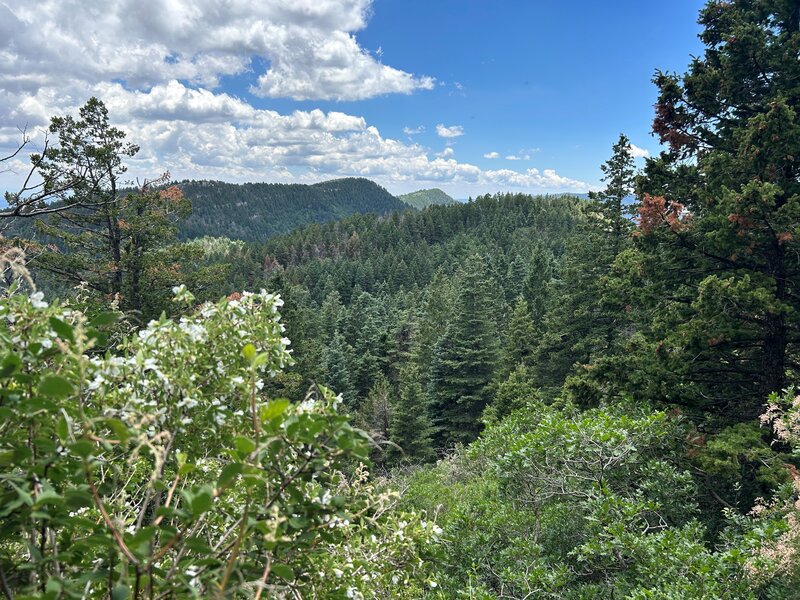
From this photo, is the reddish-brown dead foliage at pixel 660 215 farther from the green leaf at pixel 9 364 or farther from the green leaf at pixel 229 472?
the green leaf at pixel 9 364

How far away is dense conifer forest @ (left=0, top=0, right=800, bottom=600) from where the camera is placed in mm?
1581

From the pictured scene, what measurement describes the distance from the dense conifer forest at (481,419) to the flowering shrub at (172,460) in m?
0.01

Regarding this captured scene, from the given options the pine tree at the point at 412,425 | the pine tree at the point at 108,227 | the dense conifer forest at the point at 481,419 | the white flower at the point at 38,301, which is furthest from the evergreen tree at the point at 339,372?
the white flower at the point at 38,301

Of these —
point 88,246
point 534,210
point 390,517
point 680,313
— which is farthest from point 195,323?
point 534,210

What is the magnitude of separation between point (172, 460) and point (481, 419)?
32.3 feet

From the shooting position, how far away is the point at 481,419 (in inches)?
451

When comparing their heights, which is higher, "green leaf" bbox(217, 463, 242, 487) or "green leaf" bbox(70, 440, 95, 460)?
"green leaf" bbox(70, 440, 95, 460)

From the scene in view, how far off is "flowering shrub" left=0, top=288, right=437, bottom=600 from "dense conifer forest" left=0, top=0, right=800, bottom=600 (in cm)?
1

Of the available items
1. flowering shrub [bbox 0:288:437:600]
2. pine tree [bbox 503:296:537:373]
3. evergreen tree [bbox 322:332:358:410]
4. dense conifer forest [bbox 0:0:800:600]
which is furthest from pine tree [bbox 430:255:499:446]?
flowering shrub [bbox 0:288:437:600]

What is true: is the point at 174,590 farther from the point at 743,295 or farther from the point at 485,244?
the point at 485,244

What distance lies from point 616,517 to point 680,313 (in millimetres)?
4776

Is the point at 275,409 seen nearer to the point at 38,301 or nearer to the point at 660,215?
the point at 38,301

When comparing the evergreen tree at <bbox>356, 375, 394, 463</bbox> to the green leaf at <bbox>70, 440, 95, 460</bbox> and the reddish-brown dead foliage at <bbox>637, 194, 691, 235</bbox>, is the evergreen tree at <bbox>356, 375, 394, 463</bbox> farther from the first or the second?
the green leaf at <bbox>70, 440, 95, 460</bbox>

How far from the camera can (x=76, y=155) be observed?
13.5 m
